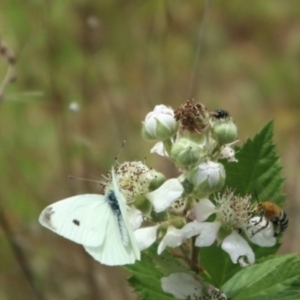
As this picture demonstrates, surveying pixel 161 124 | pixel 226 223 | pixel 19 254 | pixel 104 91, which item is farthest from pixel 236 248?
pixel 104 91

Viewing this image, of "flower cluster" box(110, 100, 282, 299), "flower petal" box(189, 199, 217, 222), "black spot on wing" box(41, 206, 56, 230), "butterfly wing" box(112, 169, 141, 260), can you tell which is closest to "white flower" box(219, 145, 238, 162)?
"flower cluster" box(110, 100, 282, 299)

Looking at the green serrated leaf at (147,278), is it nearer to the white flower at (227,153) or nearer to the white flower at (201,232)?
the white flower at (201,232)

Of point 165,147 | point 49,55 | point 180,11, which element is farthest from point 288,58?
point 165,147

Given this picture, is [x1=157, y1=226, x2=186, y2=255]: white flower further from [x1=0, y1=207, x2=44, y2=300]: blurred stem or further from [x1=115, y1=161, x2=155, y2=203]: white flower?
[x1=0, y1=207, x2=44, y2=300]: blurred stem

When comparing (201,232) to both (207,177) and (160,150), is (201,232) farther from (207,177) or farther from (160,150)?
(160,150)

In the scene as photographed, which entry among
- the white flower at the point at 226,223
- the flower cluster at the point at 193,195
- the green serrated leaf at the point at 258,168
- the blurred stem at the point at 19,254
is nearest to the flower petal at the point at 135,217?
the flower cluster at the point at 193,195
